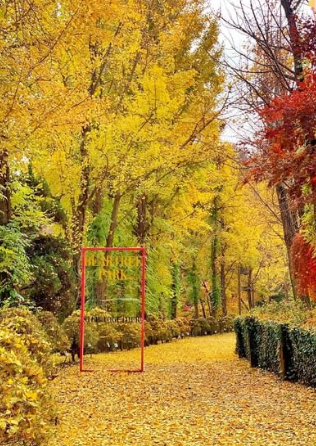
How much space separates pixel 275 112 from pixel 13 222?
17.4ft

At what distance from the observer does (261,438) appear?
4785 millimetres

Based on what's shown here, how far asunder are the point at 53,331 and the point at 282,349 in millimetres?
3970

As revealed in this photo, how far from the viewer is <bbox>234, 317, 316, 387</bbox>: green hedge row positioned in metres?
7.54

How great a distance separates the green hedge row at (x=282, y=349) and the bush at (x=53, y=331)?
3.74 meters

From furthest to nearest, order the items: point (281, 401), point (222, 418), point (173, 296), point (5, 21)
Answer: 1. point (173, 296)
2. point (281, 401)
3. point (5, 21)
4. point (222, 418)

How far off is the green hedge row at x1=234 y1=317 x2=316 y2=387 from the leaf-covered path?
0.76 feet

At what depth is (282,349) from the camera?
8602mm

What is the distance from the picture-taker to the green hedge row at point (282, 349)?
24.7 feet

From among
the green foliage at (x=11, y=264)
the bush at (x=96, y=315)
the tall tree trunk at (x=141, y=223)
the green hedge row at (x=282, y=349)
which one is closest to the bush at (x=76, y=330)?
the bush at (x=96, y=315)

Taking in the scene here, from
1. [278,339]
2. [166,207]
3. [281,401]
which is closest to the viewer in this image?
[281,401]

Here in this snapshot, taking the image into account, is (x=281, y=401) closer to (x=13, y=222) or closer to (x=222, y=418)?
(x=222, y=418)

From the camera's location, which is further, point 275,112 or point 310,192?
point 310,192

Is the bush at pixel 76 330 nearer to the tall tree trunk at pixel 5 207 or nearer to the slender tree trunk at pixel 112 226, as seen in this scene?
the tall tree trunk at pixel 5 207

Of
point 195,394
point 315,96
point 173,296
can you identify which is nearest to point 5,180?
point 195,394
